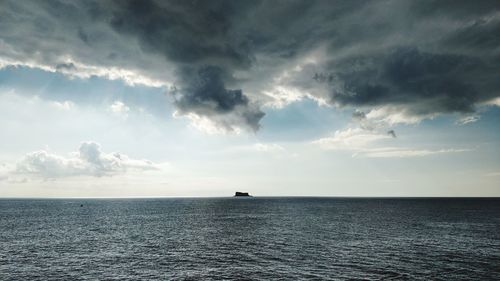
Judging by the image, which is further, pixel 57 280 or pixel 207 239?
pixel 207 239

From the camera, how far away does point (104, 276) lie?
45656 millimetres

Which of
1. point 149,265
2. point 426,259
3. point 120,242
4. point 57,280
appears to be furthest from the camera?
point 120,242

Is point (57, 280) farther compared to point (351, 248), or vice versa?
point (351, 248)

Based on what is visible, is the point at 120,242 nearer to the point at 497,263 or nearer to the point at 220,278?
the point at 220,278

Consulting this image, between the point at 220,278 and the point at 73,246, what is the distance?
41.3 metres

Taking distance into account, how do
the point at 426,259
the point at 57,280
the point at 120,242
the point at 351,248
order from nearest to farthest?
1. the point at 57,280
2. the point at 426,259
3. the point at 351,248
4. the point at 120,242

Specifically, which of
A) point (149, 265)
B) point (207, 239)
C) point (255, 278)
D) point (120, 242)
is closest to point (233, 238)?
point (207, 239)

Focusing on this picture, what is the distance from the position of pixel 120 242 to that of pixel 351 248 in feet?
168

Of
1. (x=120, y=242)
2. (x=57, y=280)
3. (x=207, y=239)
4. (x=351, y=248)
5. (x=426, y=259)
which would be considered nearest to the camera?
(x=57, y=280)

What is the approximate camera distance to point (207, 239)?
79.6 meters

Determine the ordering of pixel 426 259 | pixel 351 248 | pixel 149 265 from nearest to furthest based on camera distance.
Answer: pixel 149 265 < pixel 426 259 < pixel 351 248

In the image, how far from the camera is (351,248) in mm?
65188

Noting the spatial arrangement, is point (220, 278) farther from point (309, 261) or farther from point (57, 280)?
point (57, 280)

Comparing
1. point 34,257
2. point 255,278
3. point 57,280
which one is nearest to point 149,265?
point 57,280
